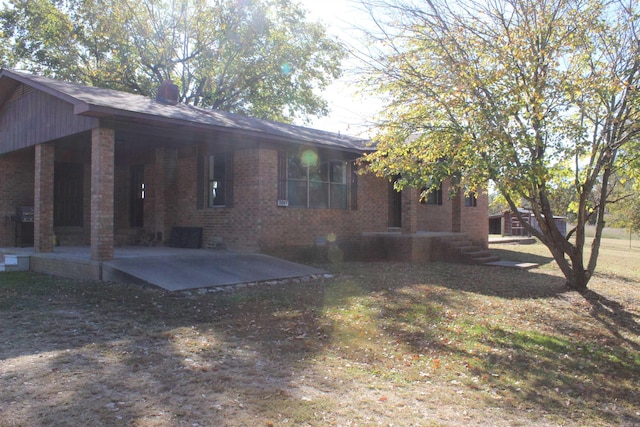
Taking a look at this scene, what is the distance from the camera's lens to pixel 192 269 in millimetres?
9164

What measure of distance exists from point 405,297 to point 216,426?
5.42m

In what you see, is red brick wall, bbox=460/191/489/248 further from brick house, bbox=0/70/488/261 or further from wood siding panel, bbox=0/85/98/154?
wood siding panel, bbox=0/85/98/154

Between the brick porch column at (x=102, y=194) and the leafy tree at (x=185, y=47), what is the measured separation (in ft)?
50.2

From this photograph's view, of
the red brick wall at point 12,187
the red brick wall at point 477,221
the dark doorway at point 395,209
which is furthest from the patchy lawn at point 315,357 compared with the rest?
the red brick wall at point 477,221

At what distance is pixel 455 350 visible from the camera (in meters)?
5.34

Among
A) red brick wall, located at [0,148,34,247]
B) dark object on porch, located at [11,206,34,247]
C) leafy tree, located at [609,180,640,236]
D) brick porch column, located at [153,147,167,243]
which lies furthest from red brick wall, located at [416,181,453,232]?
red brick wall, located at [0,148,34,247]

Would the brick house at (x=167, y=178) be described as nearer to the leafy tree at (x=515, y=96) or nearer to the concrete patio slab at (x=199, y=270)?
the concrete patio slab at (x=199, y=270)

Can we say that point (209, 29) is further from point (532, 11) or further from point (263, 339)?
point (263, 339)

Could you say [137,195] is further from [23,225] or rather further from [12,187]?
[12,187]

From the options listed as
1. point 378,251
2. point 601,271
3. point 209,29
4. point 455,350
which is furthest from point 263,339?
point 209,29

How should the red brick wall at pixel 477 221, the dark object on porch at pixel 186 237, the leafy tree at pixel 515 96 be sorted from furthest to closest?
the red brick wall at pixel 477 221, the dark object on porch at pixel 186 237, the leafy tree at pixel 515 96

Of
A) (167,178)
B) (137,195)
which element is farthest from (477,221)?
(137,195)

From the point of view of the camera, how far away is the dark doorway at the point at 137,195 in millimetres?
14641

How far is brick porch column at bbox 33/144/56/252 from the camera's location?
11.3m
